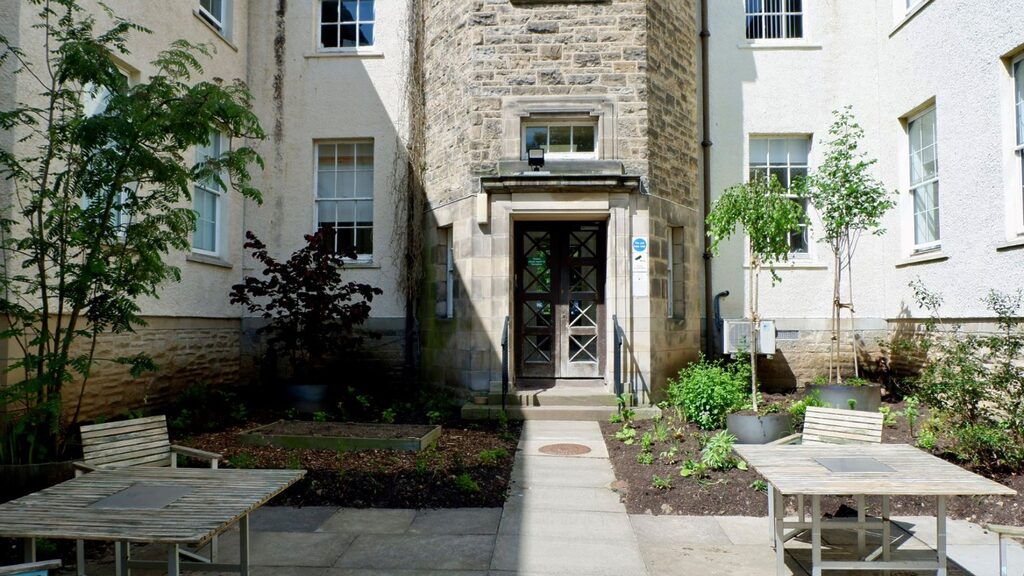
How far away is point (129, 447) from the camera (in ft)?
15.1

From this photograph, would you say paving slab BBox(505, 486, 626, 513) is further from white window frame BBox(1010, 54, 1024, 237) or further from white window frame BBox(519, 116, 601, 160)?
white window frame BBox(1010, 54, 1024, 237)

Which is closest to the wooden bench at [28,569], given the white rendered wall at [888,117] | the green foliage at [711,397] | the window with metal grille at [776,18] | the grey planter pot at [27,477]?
the grey planter pot at [27,477]

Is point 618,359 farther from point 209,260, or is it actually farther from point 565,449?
point 209,260

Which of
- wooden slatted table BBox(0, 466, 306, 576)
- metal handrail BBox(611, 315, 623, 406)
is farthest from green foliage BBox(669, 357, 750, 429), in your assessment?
wooden slatted table BBox(0, 466, 306, 576)

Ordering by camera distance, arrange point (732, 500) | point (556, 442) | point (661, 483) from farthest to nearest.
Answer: point (556, 442) < point (661, 483) < point (732, 500)

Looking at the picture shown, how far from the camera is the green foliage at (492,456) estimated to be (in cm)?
639

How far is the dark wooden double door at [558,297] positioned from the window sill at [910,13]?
16.4ft

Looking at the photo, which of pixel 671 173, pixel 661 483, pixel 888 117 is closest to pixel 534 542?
pixel 661 483

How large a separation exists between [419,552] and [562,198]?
570 centimetres

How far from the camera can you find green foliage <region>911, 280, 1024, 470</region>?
5684 mm

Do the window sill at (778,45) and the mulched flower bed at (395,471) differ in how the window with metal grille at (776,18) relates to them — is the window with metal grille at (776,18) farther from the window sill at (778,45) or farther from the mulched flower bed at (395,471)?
the mulched flower bed at (395,471)

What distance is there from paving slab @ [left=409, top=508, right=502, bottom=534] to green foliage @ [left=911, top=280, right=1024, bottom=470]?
13.4ft

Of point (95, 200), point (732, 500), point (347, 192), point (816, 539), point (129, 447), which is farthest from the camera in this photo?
point (347, 192)

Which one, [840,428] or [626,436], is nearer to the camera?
[840,428]
